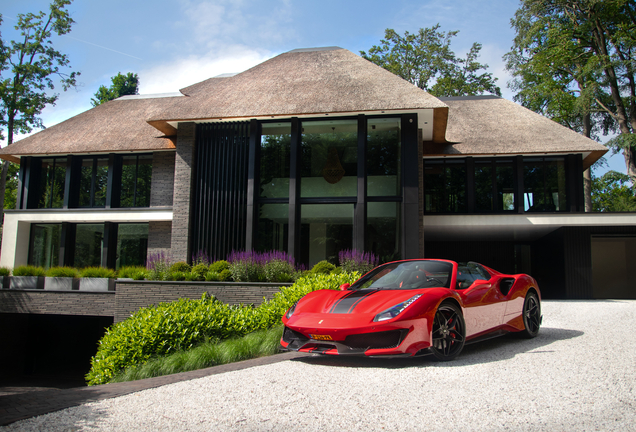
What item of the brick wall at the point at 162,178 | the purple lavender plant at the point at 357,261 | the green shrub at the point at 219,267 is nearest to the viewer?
the purple lavender plant at the point at 357,261

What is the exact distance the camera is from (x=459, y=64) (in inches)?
1312

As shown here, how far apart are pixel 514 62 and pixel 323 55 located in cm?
1726

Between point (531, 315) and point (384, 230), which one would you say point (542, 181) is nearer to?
point (384, 230)

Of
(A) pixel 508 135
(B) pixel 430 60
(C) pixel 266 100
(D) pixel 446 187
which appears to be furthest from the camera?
(B) pixel 430 60

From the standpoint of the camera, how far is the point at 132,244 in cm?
1867

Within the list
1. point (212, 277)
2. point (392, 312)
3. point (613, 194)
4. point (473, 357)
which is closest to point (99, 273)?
point (212, 277)

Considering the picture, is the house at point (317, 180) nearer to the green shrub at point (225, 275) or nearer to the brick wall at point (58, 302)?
the green shrub at point (225, 275)

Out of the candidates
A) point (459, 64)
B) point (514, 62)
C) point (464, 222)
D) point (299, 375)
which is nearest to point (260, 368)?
point (299, 375)

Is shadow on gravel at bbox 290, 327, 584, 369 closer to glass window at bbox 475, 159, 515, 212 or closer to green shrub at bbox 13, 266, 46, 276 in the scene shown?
green shrub at bbox 13, 266, 46, 276

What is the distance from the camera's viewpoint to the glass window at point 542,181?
18188mm

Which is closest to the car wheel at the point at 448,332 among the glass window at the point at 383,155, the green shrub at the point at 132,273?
the glass window at the point at 383,155

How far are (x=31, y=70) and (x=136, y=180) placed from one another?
49.8 feet

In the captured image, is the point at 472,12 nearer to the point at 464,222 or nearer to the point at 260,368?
the point at 464,222

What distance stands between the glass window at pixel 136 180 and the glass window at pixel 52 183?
307 cm
